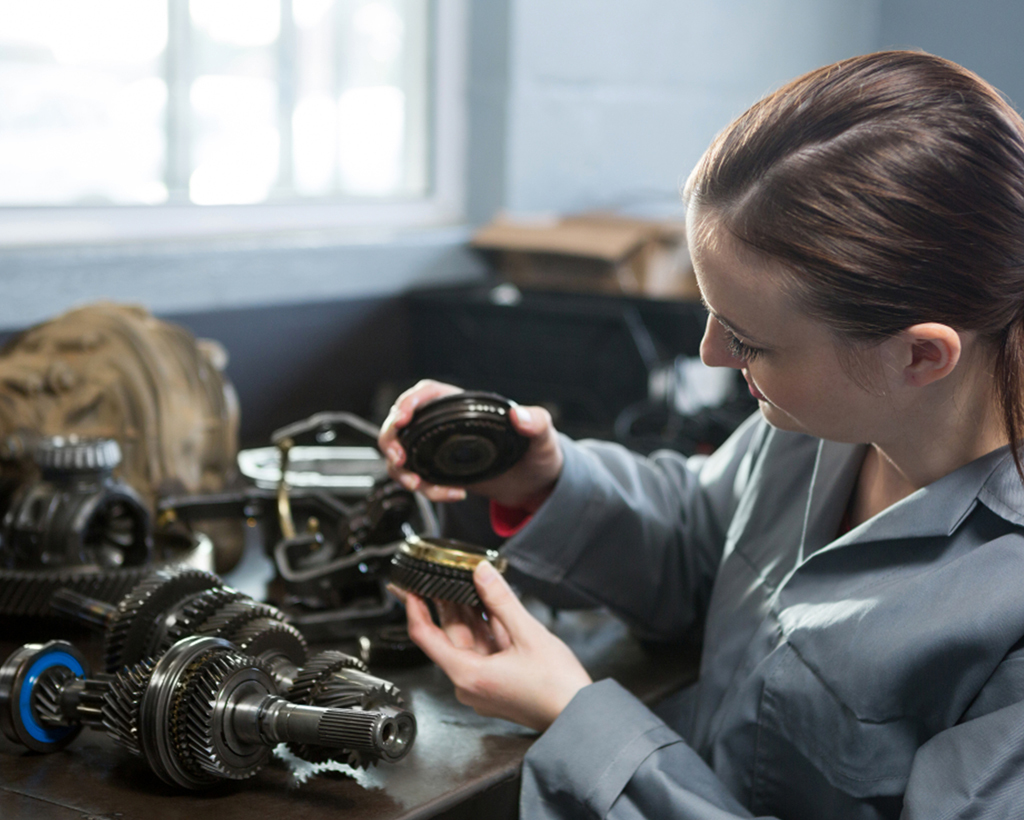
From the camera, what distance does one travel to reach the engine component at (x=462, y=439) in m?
1.08

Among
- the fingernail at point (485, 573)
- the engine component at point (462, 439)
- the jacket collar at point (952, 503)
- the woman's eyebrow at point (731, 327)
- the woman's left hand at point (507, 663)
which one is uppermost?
the woman's eyebrow at point (731, 327)

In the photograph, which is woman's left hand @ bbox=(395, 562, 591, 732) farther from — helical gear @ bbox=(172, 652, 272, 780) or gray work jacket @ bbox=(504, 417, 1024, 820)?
helical gear @ bbox=(172, 652, 272, 780)

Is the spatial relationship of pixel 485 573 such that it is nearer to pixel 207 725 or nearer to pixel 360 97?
pixel 207 725

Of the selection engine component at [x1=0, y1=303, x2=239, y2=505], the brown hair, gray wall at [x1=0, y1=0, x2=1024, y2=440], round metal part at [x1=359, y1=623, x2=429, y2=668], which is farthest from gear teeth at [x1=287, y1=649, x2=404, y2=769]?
gray wall at [x1=0, y1=0, x2=1024, y2=440]

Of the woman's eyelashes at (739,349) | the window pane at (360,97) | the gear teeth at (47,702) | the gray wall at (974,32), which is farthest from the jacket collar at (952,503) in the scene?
the gray wall at (974,32)

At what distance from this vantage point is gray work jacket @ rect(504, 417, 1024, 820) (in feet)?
2.73

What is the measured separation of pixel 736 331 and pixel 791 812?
0.42 meters

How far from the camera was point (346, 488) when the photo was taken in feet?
4.29

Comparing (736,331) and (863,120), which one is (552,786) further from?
(863,120)

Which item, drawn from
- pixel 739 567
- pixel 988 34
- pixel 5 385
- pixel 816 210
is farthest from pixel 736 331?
pixel 988 34

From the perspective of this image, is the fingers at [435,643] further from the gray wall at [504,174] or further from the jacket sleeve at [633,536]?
the gray wall at [504,174]

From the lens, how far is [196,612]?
2.96ft

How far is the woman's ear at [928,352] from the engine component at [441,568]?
0.39m

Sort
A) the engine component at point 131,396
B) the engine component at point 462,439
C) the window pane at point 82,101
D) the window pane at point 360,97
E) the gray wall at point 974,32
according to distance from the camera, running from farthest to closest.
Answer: the gray wall at point 974,32 → the window pane at point 360,97 → the window pane at point 82,101 → the engine component at point 131,396 → the engine component at point 462,439
